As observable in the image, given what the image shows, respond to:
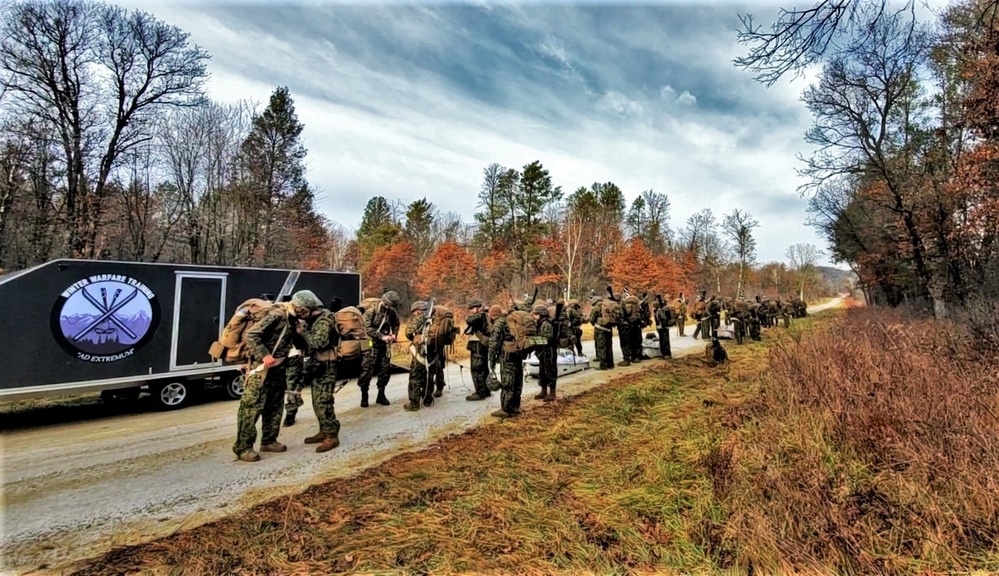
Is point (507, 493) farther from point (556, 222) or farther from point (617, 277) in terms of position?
point (556, 222)

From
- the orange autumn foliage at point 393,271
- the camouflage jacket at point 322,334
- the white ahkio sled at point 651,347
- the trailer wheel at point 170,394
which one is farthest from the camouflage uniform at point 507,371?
the orange autumn foliage at point 393,271

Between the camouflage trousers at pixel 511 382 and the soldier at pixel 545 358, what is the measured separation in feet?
2.79

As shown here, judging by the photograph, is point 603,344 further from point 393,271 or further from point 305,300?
point 393,271

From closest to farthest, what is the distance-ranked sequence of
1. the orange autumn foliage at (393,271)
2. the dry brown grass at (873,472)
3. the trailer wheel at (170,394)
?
the dry brown grass at (873,472) → the trailer wheel at (170,394) → the orange autumn foliage at (393,271)

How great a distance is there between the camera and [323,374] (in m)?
5.93

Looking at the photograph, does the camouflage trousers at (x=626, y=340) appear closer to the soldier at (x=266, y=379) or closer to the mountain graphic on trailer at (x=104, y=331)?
the soldier at (x=266, y=379)

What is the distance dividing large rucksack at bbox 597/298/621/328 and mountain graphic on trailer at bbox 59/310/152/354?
35.2 feet

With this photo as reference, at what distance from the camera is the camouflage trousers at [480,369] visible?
9068mm

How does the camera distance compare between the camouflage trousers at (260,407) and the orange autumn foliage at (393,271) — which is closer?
the camouflage trousers at (260,407)

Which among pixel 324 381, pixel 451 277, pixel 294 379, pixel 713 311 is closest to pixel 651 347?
pixel 713 311

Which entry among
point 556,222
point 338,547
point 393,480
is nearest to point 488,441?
point 393,480

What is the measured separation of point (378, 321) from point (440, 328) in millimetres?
1329

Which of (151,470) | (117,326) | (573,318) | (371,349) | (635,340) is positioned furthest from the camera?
(635,340)

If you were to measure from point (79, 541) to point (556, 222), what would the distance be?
42.6 meters
